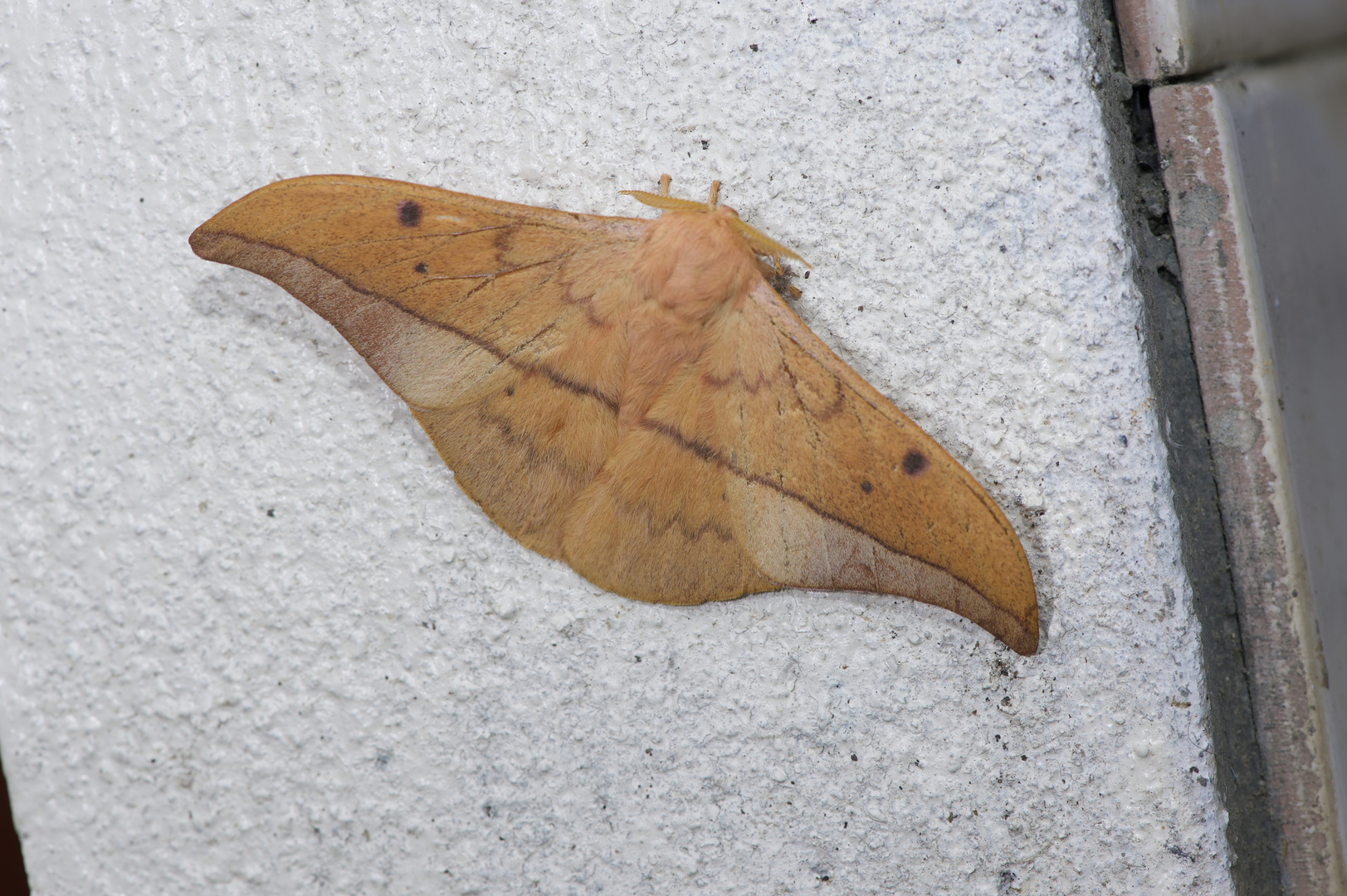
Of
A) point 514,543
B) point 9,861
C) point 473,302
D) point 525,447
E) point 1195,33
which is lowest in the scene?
point 9,861

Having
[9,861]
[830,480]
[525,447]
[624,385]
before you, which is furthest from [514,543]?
[9,861]

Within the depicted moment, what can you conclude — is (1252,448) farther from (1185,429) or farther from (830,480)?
(830,480)

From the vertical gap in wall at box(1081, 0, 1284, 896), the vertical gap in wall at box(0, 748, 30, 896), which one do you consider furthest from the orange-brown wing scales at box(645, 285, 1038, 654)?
the vertical gap in wall at box(0, 748, 30, 896)

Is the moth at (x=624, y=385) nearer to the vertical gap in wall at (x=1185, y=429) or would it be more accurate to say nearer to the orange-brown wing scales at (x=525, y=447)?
the orange-brown wing scales at (x=525, y=447)

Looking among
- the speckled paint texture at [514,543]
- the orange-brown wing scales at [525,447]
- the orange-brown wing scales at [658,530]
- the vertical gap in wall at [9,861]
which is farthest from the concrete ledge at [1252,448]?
the vertical gap in wall at [9,861]

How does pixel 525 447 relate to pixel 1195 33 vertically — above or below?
below

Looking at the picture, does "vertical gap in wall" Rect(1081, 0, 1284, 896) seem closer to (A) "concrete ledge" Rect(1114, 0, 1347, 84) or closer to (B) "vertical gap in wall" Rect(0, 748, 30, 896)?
(A) "concrete ledge" Rect(1114, 0, 1347, 84)

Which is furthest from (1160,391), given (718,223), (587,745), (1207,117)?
(587,745)
